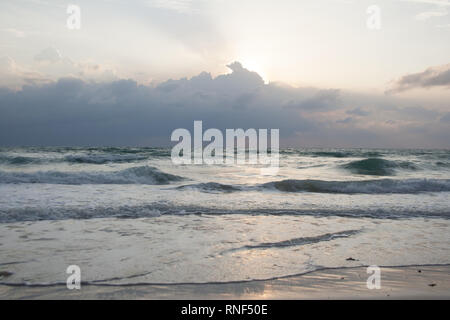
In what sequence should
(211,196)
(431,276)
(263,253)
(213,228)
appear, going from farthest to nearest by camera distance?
(211,196) → (213,228) → (263,253) → (431,276)

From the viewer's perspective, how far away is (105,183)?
14.4 meters

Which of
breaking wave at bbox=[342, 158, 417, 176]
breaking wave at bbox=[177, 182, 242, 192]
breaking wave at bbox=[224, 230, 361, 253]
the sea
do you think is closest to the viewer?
the sea

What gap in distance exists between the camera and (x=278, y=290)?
147 inches

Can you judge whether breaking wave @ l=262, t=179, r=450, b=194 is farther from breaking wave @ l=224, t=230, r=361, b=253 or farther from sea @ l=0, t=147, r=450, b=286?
breaking wave @ l=224, t=230, r=361, b=253

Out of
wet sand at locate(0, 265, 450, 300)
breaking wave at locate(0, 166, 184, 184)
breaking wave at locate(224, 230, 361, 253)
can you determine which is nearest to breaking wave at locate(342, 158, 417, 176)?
breaking wave at locate(0, 166, 184, 184)

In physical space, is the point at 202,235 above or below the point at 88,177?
below

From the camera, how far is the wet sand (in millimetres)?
3533

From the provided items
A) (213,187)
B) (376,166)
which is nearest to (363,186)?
(213,187)

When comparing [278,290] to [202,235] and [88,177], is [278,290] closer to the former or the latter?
[202,235]

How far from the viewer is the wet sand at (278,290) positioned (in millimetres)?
3533

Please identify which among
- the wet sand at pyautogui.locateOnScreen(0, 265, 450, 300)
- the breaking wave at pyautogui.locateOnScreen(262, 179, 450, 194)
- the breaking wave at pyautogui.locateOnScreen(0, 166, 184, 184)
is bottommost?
the breaking wave at pyautogui.locateOnScreen(262, 179, 450, 194)
